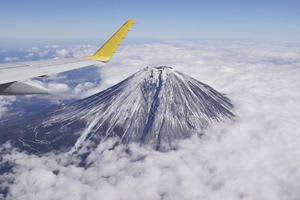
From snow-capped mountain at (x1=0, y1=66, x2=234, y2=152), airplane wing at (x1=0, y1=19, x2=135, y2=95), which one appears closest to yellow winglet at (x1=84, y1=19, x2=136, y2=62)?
airplane wing at (x1=0, y1=19, x2=135, y2=95)

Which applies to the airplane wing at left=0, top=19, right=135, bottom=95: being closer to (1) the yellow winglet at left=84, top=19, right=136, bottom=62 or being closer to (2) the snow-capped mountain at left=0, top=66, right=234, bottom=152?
(1) the yellow winglet at left=84, top=19, right=136, bottom=62

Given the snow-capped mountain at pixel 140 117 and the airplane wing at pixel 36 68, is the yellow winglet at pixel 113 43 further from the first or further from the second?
the snow-capped mountain at pixel 140 117

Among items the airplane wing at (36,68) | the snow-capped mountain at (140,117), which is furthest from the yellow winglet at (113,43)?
the snow-capped mountain at (140,117)

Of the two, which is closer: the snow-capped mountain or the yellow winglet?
the yellow winglet

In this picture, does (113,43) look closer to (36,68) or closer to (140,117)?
(36,68)

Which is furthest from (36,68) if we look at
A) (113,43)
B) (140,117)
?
(140,117)

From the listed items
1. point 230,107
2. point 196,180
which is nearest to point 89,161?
point 196,180

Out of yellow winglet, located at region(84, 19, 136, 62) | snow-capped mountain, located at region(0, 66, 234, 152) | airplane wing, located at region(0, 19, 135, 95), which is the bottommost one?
snow-capped mountain, located at region(0, 66, 234, 152)
